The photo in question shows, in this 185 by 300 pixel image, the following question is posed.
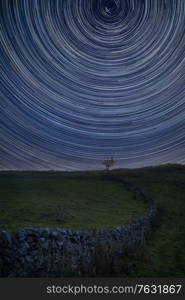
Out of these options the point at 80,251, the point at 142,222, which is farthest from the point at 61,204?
the point at 80,251

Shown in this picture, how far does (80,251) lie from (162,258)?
20.5 feet

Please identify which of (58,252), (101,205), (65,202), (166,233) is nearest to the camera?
(58,252)

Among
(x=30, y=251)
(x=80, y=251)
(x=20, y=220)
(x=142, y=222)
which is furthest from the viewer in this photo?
(x=142, y=222)

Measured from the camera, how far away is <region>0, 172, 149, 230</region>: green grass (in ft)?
88.8

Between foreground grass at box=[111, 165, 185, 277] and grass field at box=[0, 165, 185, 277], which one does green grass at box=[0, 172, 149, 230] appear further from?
foreground grass at box=[111, 165, 185, 277]

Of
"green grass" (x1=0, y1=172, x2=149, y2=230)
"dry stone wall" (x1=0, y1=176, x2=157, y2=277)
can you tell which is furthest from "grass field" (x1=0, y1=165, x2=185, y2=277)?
Result: "dry stone wall" (x1=0, y1=176, x2=157, y2=277)

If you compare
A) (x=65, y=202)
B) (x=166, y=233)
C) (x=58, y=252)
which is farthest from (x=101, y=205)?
(x=58, y=252)

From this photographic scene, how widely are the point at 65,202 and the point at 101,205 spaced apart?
2.89 meters

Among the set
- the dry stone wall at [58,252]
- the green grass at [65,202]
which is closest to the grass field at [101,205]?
the green grass at [65,202]

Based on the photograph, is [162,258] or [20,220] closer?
[162,258]

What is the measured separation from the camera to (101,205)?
39.4 metres

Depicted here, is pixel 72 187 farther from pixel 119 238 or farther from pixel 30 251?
pixel 30 251

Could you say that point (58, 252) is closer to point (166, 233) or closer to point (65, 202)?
point (166, 233)

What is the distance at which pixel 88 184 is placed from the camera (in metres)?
56.2
